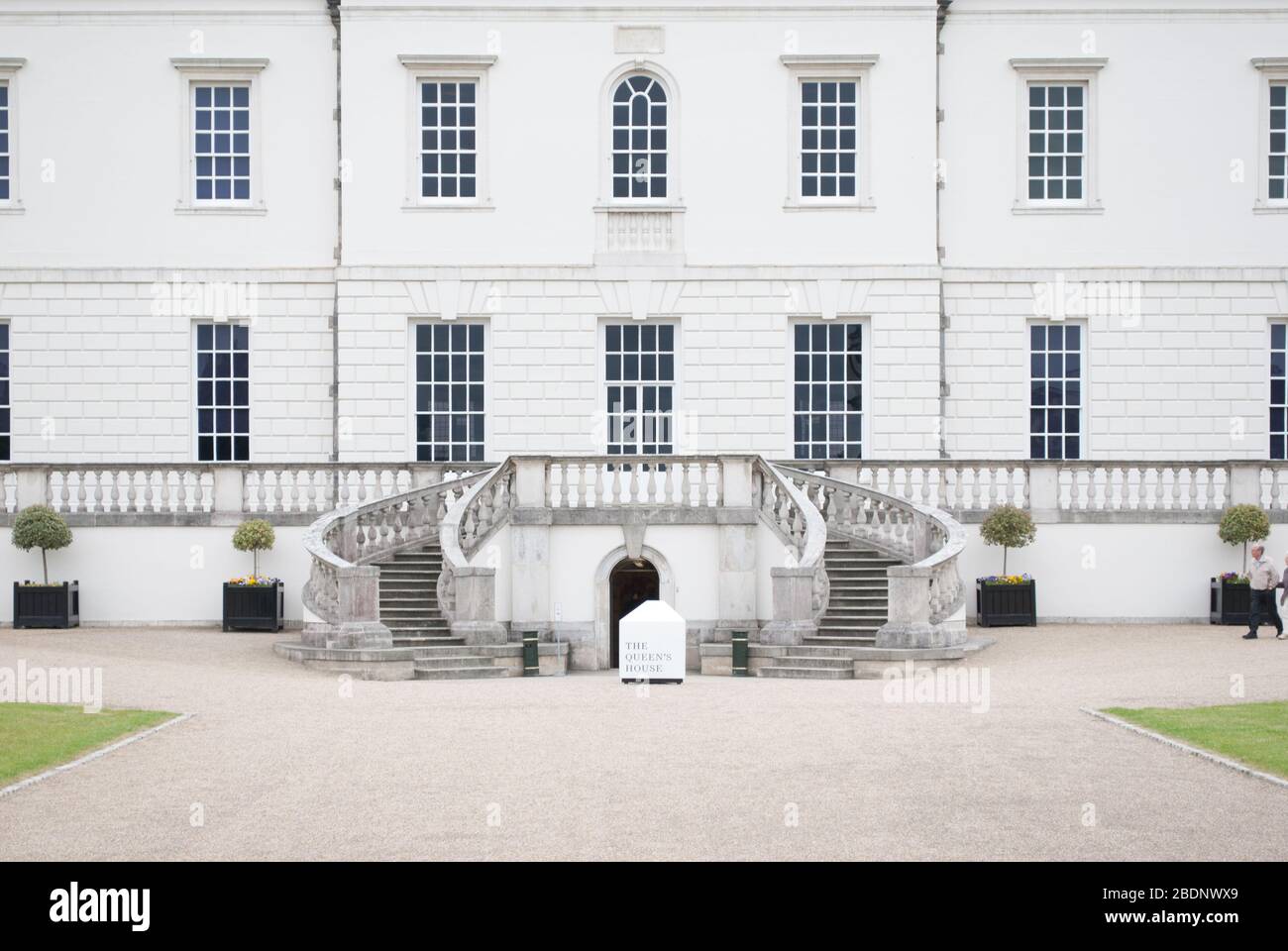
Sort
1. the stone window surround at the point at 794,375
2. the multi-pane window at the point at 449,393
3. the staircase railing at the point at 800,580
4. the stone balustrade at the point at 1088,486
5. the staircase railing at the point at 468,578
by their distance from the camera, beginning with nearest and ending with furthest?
the staircase railing at the point at 800,580 < the staircase railing at the point at 468,578 < the stone balustrade at the point at 1088,486 < the stone window surround at the point at 794,375 < the multi-pane window at the point at 449,393

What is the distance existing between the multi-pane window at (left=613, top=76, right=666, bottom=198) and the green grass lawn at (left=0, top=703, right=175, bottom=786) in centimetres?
1701

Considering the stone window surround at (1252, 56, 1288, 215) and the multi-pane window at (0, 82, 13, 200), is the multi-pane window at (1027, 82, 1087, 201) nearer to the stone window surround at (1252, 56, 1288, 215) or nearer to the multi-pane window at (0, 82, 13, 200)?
the stone window surround at (1252, 56, 1288, 215)

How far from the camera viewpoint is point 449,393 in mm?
31906

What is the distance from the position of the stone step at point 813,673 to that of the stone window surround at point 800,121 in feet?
37.6

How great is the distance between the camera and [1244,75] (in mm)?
32219

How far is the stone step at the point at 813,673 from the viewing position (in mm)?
22719

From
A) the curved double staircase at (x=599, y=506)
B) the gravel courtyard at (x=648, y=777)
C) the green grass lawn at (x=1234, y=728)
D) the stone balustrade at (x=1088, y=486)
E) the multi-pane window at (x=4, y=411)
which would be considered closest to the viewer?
the gravel courtyard at (x=648, y=777)

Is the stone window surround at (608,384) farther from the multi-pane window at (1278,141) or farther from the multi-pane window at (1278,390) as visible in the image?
the multi-pane window at (1278,141)

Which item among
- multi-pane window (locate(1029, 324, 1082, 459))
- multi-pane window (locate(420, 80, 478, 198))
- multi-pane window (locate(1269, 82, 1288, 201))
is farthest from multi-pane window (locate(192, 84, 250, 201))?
multi-pane window (locate(1269, 82, 1288, 201))

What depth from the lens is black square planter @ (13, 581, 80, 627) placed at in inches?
1102

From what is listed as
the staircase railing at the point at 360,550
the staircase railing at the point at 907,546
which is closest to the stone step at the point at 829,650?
the staircase railing at the point at 907,546

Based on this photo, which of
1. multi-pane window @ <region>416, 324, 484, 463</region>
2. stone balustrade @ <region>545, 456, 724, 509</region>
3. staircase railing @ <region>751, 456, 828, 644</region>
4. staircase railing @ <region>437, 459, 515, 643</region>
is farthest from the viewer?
multi-pane window @ <region>416, 324, 484, 463</region>

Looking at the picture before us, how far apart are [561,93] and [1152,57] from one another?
11.3m

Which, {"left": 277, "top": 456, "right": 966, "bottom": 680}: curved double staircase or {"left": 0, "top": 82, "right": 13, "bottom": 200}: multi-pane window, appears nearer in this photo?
{"left": 277, "top": 456, "right": 966, "bottom": 680}: curved double staircase
